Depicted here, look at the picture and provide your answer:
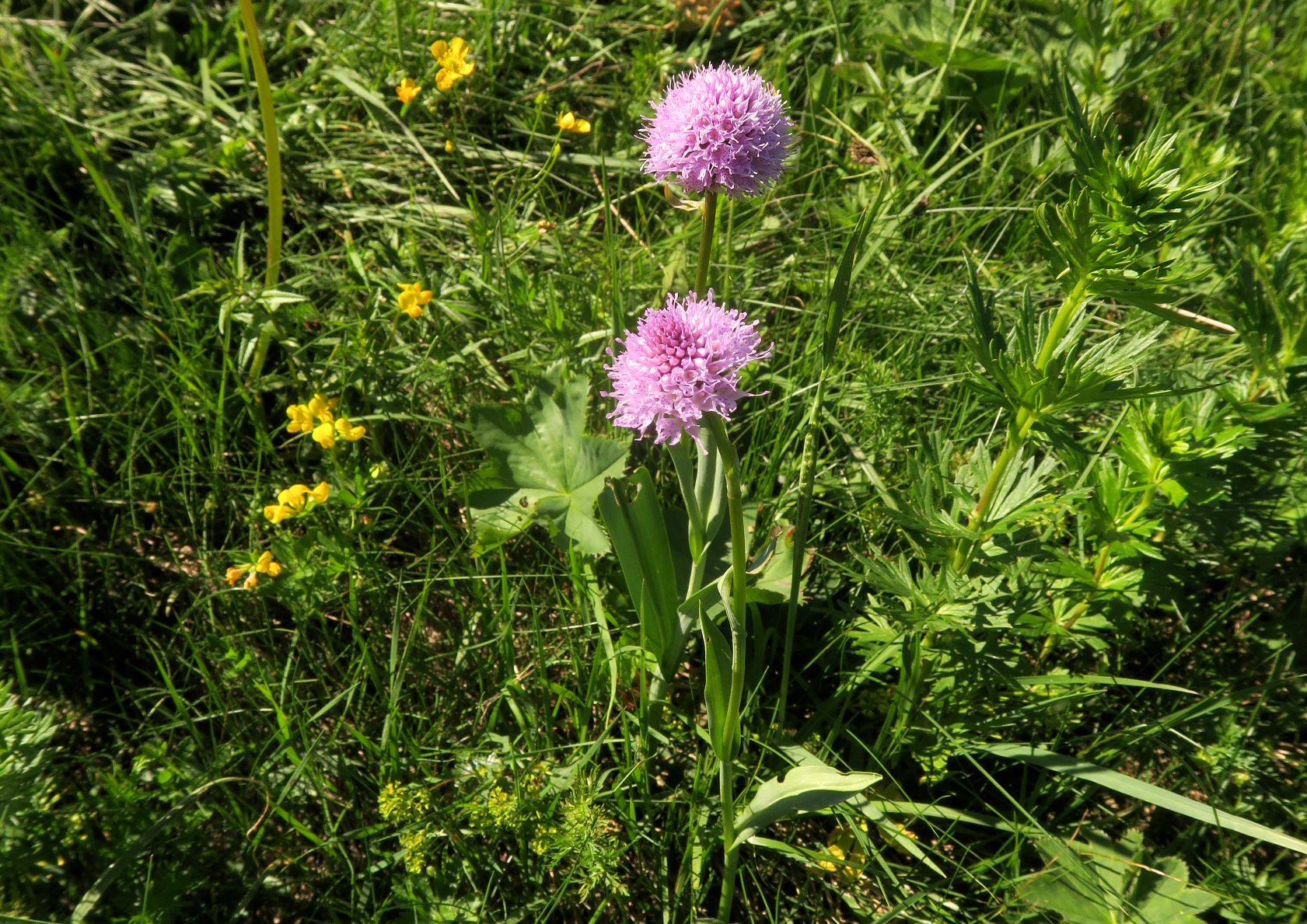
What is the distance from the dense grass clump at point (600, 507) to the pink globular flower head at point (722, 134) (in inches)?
10.0

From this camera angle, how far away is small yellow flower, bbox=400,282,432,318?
215 cm

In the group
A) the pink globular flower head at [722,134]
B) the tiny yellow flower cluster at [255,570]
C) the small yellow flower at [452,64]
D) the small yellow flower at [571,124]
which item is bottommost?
the tiny yellow flower cluster at [255,570]

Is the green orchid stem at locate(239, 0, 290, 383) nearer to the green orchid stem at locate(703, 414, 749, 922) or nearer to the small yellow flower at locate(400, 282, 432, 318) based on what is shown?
the small yellow flower at locate(400, 282, 432, 318)

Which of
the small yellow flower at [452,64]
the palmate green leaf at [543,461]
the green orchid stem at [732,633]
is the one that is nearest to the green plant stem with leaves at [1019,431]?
the green orchid stem at [732,633]

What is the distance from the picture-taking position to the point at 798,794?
1530 millimetres

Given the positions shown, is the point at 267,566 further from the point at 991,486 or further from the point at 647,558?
the point at 991,486

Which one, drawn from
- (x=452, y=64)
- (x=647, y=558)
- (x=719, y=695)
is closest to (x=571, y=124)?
(x=452, y=64)

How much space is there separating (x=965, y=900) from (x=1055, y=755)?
0.34m

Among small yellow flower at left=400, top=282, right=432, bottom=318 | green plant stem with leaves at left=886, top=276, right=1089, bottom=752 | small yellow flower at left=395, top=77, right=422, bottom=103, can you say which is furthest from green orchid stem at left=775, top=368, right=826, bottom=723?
small yellow flower at left=395, top=77, right=422, bottom=103

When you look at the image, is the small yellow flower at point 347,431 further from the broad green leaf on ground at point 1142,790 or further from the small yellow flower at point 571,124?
the broad green leaf on ground at point 1142,790

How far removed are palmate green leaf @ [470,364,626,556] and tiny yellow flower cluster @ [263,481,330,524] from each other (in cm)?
32

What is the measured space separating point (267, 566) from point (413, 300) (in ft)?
2.20

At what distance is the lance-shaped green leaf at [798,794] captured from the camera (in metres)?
1.47

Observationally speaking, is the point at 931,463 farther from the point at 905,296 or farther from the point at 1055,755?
the point at 905,296
